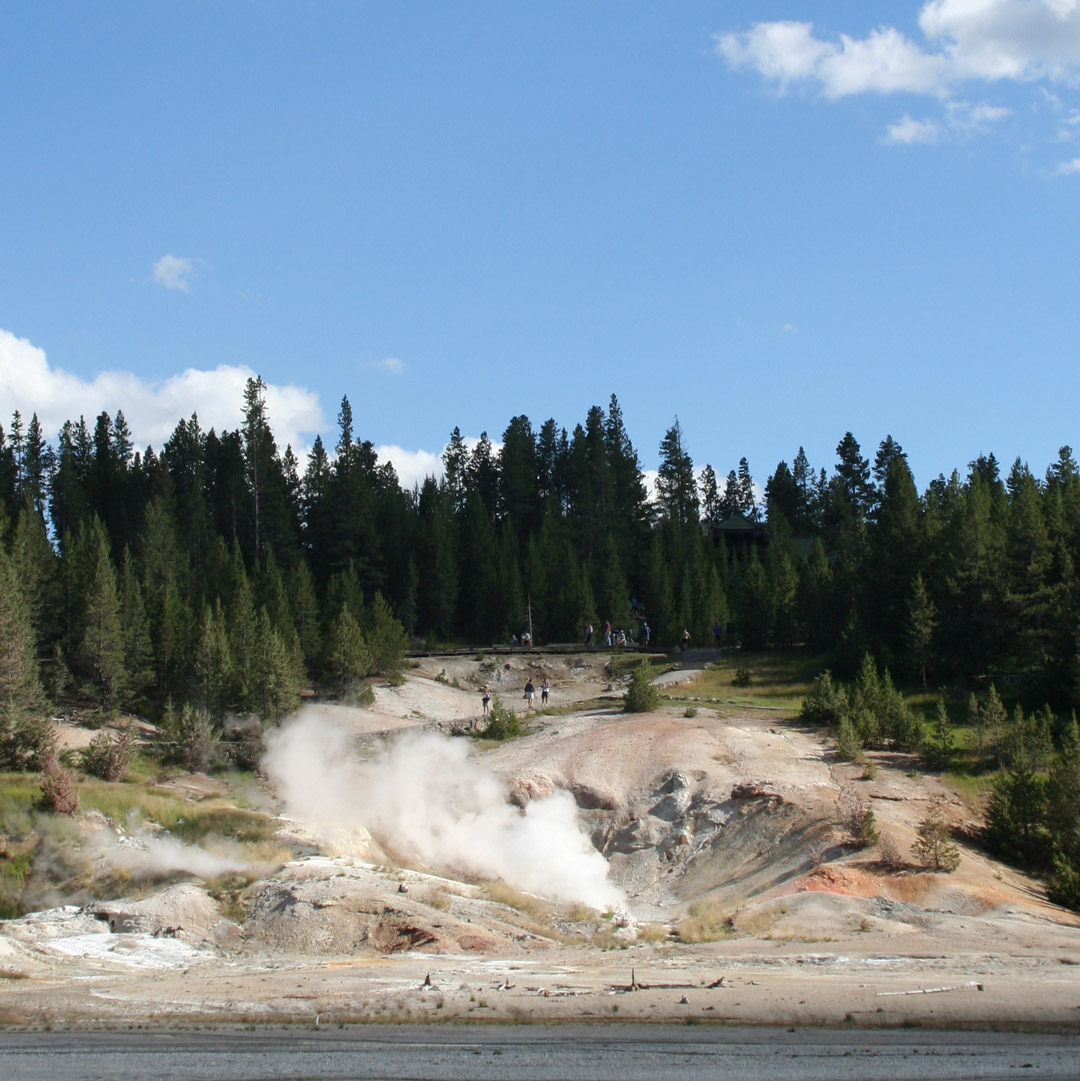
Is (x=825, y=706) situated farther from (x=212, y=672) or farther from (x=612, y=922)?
(x=212, y=672)

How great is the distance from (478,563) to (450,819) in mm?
59411

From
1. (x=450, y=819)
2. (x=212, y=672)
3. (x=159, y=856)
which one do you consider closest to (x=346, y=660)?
(x=212, y=672)

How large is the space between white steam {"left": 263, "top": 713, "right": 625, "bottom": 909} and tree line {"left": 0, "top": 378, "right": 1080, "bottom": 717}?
13294mm

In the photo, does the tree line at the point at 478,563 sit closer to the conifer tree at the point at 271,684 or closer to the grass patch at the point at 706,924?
the conifer tree at the point at 271,684

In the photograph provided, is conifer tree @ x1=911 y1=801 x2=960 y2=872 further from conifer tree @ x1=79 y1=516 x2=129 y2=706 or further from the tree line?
conifer tree @ x1=79 y1=516 x2=129 y2=706

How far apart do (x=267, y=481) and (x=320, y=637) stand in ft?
115

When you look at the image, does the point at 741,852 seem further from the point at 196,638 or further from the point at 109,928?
the point at 196,638

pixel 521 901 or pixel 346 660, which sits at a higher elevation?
pixel 346 660

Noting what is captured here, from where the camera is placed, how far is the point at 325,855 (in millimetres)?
29328

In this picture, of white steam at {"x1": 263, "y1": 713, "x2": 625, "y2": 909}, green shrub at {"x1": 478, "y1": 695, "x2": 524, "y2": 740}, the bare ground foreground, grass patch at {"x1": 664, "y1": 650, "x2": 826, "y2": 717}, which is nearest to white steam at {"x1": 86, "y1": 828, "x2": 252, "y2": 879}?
the bare ground foreground

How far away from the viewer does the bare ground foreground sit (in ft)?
62.0

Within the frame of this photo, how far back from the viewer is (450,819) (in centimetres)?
3394

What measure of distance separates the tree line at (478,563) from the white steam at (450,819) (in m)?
13.3

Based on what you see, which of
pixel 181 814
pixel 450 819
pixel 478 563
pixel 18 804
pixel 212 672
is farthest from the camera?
pixel 478 563
